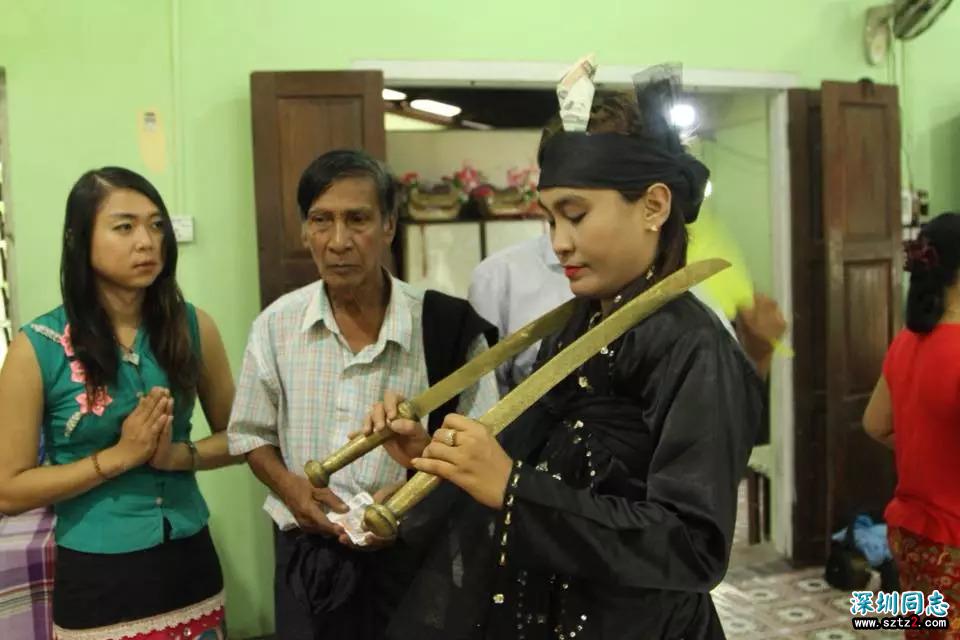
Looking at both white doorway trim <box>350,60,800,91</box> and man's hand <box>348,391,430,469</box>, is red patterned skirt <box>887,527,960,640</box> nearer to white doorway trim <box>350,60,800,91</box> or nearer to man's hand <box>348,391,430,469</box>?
man's hand <box>348,391,430,469</box>

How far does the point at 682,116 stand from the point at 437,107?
4.08 m

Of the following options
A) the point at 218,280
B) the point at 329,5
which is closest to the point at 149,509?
the point at 218,280

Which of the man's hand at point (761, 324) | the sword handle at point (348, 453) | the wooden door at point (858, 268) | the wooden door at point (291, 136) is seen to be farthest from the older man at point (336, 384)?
the wooden door at point (858, 268)

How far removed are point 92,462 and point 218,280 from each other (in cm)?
154

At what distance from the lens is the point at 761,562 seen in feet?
11.7

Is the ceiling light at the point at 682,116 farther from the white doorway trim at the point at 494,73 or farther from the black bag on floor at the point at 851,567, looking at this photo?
the black bag on floor at the point at 851,567

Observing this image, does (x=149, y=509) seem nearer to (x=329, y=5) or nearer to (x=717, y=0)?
(x=329, y=5)

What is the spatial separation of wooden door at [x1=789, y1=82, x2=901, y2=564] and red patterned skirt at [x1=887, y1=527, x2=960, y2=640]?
150 centimetres

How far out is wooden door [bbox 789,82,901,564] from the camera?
3262 mm

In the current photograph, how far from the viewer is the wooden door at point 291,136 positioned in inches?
106

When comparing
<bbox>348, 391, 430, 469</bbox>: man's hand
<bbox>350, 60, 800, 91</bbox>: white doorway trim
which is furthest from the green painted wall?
<bbox>348, 391, 430, 469</bbox>: man's hand

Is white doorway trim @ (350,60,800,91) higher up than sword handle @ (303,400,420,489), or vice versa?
white doorway trim @ (350,60,800,91)

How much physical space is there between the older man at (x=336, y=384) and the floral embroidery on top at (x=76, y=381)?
0.80ft

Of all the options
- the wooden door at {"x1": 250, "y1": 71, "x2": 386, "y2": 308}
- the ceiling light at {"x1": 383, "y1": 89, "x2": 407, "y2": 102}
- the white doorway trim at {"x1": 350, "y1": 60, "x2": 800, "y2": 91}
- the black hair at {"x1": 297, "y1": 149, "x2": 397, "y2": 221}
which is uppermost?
the ceiling light at {"x1": 383, "y1": 89, "x2": 407, "y2": 102}
